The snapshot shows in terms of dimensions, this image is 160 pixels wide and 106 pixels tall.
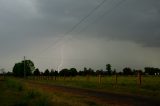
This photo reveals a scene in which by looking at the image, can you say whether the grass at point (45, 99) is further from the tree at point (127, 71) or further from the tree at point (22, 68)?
the tree at point (22, 68)

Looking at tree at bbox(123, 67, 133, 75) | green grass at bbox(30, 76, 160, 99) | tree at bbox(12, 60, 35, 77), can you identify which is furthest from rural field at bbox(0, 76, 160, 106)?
tree at bbox(12, 60, 35, 77)

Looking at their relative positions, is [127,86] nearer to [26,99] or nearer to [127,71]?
[26,99]

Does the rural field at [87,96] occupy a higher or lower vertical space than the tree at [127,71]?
lower

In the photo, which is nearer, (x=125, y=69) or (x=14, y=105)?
(x=14, y=105)

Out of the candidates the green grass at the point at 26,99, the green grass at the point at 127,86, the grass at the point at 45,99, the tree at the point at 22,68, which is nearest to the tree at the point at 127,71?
the tree at the point at 22,68

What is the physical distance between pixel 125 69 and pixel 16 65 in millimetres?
64142

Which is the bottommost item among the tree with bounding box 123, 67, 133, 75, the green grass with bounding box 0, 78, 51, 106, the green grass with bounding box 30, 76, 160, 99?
the green grass with bounding box 0, 78, 51, 106

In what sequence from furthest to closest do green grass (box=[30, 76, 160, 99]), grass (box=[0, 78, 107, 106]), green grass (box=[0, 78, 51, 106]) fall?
green grass (box=[30, 76, 160, 99])
green grass (box=[0, 78, 51, 106])
grass (box=[0, 78, 107, 106])

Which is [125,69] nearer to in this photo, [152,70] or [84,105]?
[152,70]

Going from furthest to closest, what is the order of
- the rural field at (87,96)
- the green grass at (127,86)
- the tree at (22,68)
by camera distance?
1. the tree at (22,68)
2. the green grass at (127,86)
3. the rural field at (87,96)

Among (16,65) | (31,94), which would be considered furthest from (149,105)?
(16,65)

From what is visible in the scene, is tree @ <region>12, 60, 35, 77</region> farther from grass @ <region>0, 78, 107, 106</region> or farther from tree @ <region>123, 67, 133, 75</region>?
grass @ <region>0, 78, 107, 106</region>

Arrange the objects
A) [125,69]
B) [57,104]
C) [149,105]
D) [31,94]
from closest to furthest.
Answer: [149,105] < [57,104] < [31,94] < [125,69]

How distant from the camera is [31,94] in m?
25.5
